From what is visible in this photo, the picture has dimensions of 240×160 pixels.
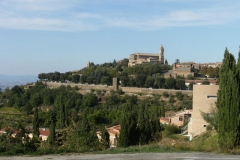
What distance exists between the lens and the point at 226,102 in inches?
340

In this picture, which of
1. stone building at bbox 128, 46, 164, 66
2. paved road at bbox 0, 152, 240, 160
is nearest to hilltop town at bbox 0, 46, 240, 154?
paved road at bbox 0, 152, 240, 160

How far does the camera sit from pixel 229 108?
28.3ft

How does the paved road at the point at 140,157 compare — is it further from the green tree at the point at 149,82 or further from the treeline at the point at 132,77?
the green tree at the point at 149,82

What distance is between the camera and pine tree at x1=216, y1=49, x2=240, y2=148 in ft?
27.5

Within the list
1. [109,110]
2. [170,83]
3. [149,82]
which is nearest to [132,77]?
[149,82]

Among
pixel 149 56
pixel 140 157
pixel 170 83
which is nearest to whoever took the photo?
A: pixel 140 157

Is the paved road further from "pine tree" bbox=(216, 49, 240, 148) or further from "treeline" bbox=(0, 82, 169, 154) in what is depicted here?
"pine tree" bbox=(216, 49, 240, 148)

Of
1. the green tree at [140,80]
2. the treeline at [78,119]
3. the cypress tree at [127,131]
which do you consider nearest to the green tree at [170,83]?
the treeline at [78,119]

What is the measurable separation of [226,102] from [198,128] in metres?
7.39

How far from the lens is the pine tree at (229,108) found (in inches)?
329

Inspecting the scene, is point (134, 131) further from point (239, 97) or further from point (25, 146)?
point (25, 146)

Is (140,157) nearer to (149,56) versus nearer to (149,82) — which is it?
(149,82)

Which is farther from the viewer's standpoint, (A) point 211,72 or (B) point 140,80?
(A) point 211,72

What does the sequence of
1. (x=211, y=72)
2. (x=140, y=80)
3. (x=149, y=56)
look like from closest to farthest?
(x=140, y=80) → (x=211, y=72) → (x=149, y=56)
